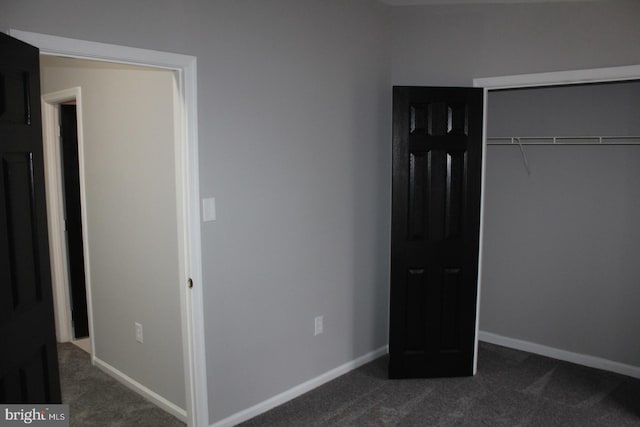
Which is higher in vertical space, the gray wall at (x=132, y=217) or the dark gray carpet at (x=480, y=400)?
the gray wall at (x=132, y=217)

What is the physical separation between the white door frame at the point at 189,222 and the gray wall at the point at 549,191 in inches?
70.4

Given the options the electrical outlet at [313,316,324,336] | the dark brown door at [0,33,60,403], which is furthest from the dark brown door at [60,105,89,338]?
the dark brown door at [0,33,60,403]

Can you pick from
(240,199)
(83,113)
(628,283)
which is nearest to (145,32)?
(240,199)

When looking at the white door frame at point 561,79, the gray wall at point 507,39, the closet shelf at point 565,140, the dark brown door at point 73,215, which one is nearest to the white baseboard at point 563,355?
the white door frame at point 561,79

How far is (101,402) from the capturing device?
327 centimetres

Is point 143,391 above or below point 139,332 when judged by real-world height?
below

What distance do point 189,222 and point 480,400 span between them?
2154 mm

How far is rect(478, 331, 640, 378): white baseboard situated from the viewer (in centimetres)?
365

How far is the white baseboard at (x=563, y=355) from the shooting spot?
365cm

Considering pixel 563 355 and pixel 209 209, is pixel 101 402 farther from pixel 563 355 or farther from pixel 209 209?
pixel 563 355

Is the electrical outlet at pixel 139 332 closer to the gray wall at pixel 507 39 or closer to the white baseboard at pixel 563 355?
the gray wall at pixel 507 39

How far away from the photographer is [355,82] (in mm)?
3506

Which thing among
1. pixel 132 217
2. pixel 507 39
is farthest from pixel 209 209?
pixel 507 39

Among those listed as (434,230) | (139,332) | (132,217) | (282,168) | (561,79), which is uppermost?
(561,79)
